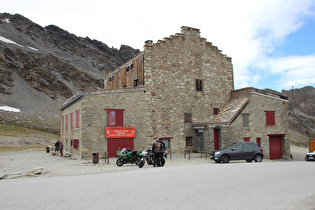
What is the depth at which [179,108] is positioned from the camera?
83.8 feet

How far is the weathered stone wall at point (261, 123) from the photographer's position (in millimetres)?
23984

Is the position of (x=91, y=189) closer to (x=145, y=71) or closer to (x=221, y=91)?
(x=145, y=71)

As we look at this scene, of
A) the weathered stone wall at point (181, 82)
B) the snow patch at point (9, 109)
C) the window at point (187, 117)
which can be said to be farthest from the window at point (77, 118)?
the snow patch at point (9, 109)

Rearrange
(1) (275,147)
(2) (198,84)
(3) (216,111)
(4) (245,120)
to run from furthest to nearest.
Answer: (3) (216,111), (2) (198,84), (1) (275,147), (4) (245,120)

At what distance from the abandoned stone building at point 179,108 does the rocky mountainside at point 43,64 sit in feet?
167

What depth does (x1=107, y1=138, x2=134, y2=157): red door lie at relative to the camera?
71.1ft

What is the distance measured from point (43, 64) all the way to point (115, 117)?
8321 cm

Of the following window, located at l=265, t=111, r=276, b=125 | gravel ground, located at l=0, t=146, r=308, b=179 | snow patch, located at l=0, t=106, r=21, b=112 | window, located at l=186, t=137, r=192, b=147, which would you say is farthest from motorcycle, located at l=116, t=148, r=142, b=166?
snow patch, located at l=0, t=106, r=21, b=112

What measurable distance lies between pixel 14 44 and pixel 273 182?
10194 centimetres

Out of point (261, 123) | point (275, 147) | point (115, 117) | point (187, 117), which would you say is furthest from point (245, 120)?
point (115, 117)

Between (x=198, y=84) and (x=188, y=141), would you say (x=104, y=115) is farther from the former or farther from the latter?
(x=198, y=84)

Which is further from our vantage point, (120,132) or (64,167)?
(120,132)

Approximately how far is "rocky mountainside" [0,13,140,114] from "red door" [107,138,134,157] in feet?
168

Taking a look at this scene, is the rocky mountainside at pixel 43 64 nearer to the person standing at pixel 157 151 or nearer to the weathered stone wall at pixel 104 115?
the weathered stone wall at pixel 104 115
